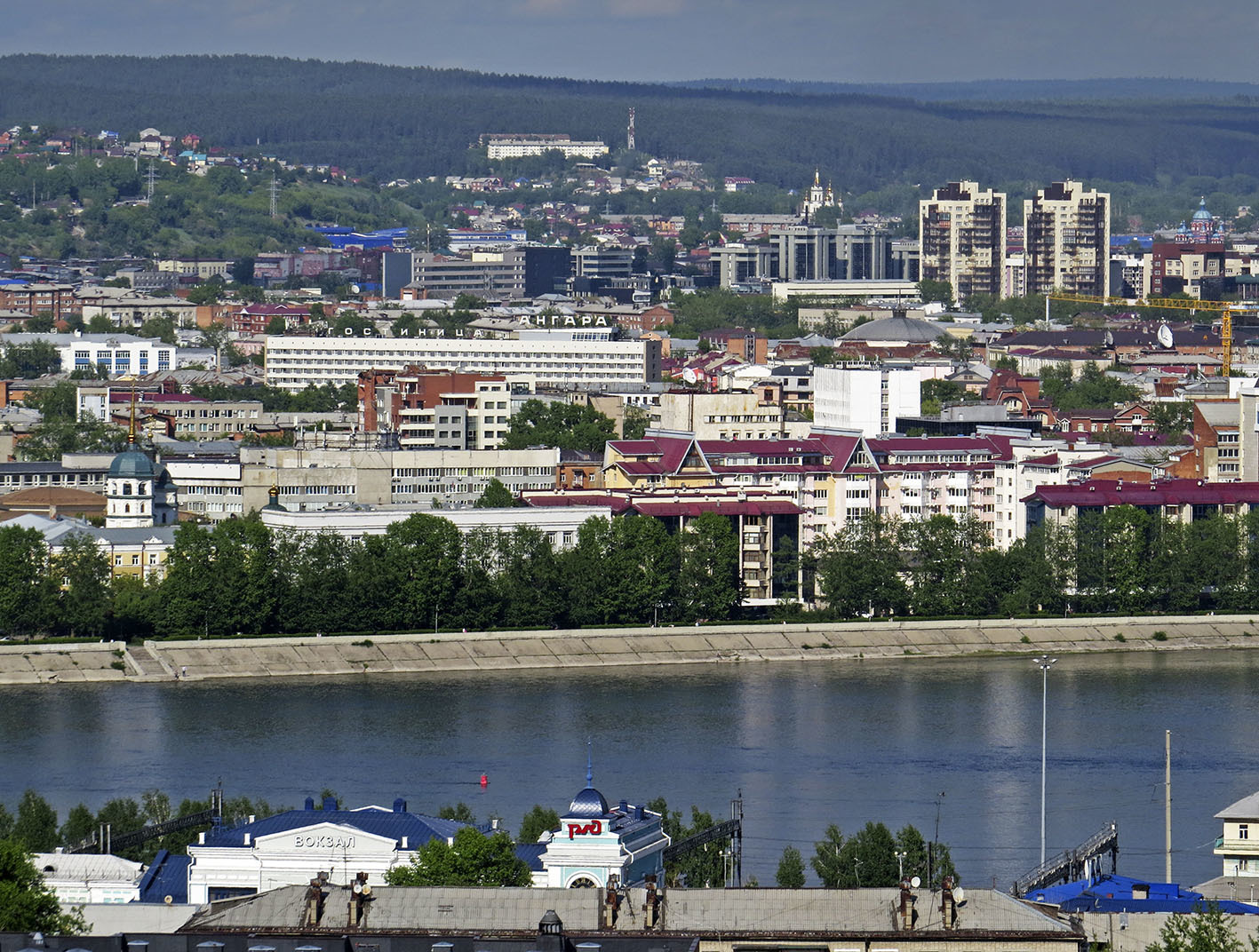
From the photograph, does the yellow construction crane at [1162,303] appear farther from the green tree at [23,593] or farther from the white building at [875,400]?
the green tree at [23,593]

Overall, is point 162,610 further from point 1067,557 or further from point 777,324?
point 777,324

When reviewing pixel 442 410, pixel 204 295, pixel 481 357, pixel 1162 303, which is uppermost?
pixel 1162 303

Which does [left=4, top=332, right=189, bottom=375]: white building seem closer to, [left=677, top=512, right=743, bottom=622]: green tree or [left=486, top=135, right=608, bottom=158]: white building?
[left=677, top=512, right=743, bottom=622]: green tree

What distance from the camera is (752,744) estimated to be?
24484 mm

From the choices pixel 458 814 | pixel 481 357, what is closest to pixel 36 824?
pixel 458 814

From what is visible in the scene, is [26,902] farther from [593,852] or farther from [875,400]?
[875,400]

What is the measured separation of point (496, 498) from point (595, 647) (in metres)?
5.82

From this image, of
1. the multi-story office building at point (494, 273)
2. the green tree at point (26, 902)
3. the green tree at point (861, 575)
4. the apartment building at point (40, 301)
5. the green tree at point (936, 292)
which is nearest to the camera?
the green tree at point (26, 902)

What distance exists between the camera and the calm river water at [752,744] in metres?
21.0

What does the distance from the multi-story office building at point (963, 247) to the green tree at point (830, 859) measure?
70478 mm

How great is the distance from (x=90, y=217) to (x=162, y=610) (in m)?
71.9

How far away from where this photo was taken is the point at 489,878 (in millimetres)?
14523

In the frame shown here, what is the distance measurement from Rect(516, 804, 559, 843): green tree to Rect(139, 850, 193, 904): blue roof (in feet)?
7.26

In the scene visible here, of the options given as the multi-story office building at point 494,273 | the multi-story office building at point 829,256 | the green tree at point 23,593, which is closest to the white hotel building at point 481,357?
the green tree at point 23,593
